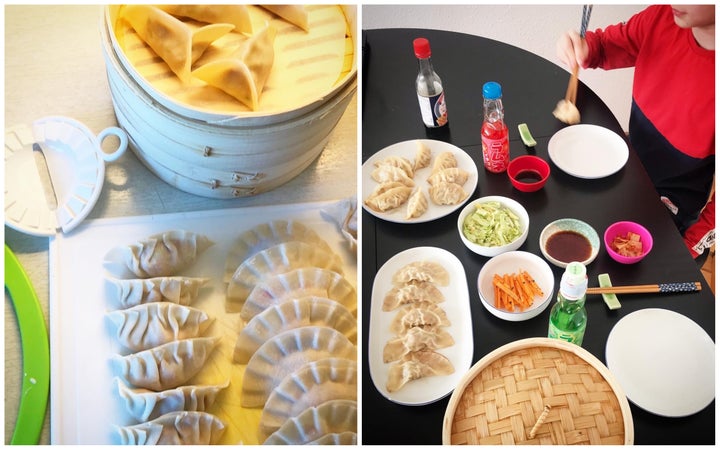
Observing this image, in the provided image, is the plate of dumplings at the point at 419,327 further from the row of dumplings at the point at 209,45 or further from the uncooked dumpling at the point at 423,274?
the row of dumplings at the point at 209,45

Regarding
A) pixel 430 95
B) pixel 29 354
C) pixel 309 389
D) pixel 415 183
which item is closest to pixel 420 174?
pixel 415 183

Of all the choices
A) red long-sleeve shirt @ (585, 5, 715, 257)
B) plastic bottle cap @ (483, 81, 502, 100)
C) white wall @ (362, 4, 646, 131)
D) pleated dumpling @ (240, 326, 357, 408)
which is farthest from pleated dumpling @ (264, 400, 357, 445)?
white wall @ (362, 4, 646, 131)

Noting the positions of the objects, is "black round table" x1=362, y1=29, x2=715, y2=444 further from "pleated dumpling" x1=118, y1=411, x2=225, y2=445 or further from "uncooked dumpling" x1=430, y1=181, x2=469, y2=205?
"pleated dumpling" x1=118, y1=411, x2=225, y2=445

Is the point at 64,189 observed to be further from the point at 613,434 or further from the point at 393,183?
the point at 613,434

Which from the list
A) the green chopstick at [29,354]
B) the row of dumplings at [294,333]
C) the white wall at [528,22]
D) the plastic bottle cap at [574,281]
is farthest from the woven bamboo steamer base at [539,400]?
the white wall at [528,22]

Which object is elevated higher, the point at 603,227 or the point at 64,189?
the point at 64,189

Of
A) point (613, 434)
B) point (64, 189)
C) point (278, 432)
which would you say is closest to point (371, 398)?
A: point (278, 432)
